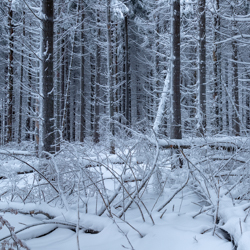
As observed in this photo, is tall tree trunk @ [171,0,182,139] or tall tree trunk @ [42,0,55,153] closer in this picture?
tall tree trunk @ [42,0,55,153]

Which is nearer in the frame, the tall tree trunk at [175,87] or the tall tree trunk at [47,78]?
the tall tree trunk at [47,78]

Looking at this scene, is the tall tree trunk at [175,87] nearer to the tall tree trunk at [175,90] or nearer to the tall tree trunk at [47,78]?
the tall tree trunk at [175,90]

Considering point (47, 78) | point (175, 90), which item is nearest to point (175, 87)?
point (175, 90)

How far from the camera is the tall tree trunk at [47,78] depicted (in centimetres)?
491

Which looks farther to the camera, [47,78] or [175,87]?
[175,87]

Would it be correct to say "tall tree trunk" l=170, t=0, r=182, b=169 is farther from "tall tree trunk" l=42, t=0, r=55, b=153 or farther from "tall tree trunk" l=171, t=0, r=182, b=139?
"tall tree trunk" l=42, t=0, r=55, b=153

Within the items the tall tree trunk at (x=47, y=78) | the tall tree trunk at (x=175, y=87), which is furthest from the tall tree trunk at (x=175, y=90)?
the tall tree trunk at (x=47, y=78)

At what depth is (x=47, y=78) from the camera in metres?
4.97

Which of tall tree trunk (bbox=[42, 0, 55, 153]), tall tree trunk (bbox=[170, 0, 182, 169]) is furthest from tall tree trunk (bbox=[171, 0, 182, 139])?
tall tree trunk (bbox=[42, 0, 55, 153])

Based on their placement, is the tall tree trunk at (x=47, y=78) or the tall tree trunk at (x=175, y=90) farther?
the tall tree trunk at (x=175, y=90)

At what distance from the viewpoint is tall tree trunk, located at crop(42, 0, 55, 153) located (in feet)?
16.1

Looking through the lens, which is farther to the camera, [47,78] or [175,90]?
[175,90]

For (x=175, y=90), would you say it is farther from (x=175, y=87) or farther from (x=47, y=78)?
(x=47, y=78)

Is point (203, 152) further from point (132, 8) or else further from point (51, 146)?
point (132, 8)
